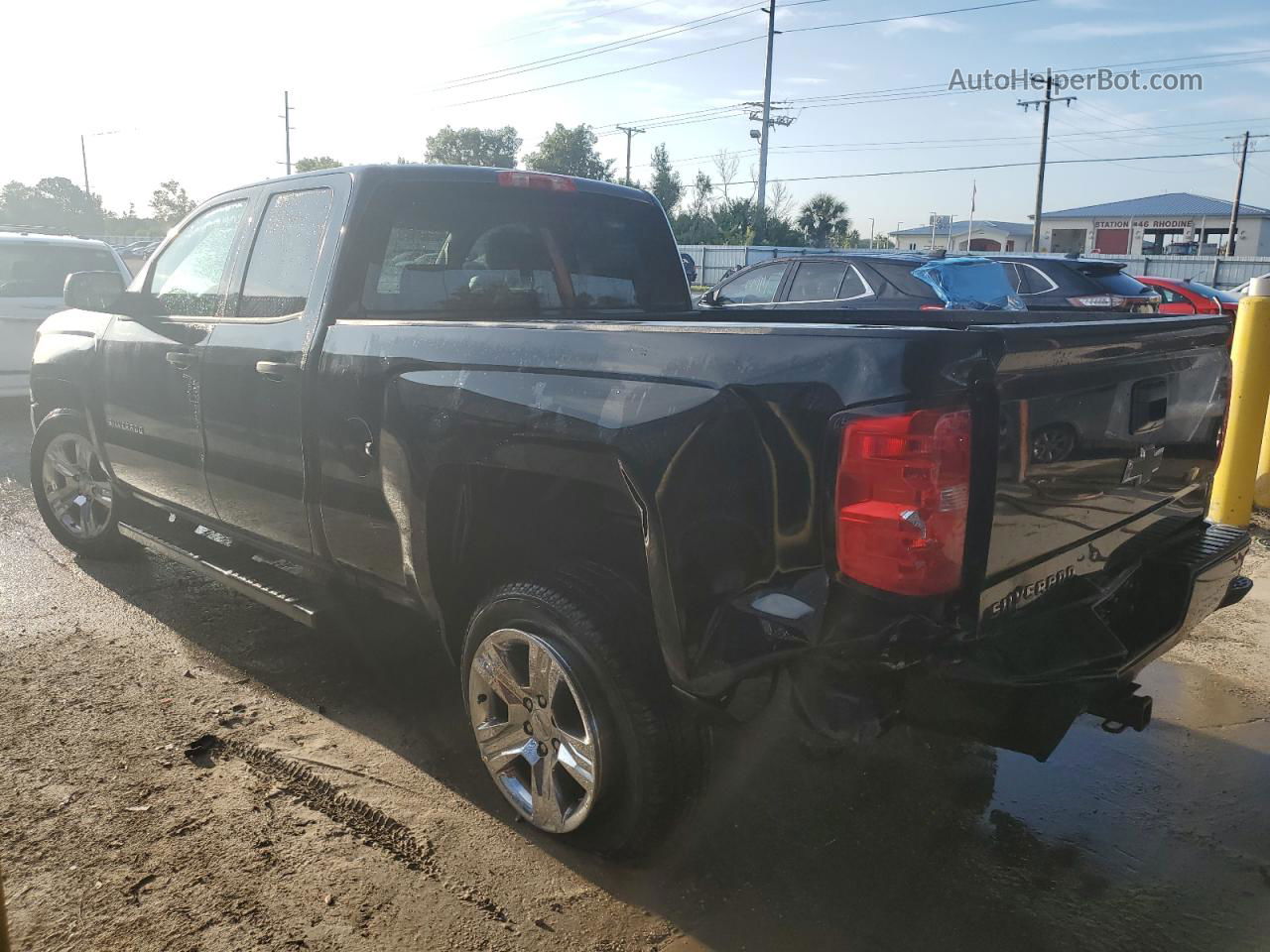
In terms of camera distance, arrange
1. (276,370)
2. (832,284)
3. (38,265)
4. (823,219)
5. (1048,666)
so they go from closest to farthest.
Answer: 1. (1048,666)
2. (276,370)
3. (38,265)
4. (832,284)
5. (823,219)

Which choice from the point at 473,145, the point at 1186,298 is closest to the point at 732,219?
the point at 473,145

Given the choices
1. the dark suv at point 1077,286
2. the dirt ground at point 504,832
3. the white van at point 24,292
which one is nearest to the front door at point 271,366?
the dirt ground at point 504,832

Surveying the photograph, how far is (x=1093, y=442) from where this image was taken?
260cm

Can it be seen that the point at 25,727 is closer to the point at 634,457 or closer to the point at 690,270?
the point at 634,457

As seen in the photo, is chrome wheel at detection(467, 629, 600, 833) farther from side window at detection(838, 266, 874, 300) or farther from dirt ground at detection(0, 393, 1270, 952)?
side window at detection(838, 266, 874, 300)

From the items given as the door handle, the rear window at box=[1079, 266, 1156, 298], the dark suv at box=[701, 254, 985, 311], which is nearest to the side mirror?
the door handle

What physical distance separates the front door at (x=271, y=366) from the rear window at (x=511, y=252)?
0.21 meters

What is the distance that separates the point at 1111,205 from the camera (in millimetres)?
72438

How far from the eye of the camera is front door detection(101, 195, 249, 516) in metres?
4.20

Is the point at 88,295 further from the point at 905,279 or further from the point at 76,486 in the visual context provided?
the point at 905,279

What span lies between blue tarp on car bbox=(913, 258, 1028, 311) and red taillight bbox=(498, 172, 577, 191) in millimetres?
5552

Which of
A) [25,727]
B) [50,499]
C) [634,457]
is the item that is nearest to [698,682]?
[634,457]

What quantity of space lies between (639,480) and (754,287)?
8.58 metres

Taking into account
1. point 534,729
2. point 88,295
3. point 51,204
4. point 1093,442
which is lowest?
point 534,729
